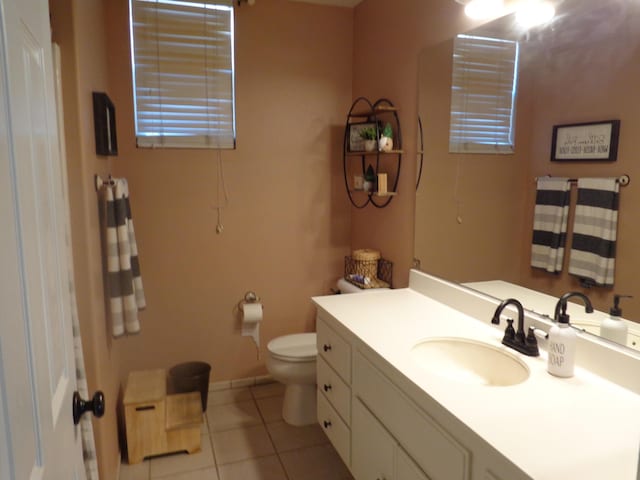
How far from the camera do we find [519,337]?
5.35 feet

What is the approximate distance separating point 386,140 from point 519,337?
4.46 ft

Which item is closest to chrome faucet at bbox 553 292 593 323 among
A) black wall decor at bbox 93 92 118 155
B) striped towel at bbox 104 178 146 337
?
striped towel at bbox 104 178 146 337

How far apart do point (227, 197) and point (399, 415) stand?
1950mm

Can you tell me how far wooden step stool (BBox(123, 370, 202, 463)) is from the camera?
243cm

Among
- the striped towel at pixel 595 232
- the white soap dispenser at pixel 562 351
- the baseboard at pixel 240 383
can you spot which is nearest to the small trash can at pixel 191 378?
the baseboard at pixel 240 383

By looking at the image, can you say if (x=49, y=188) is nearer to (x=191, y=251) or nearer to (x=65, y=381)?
(x=65, y=381)

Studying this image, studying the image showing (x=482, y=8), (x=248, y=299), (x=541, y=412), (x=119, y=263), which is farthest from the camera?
(x=248, y=299)

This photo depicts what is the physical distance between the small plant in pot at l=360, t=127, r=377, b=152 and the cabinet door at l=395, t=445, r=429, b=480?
5.65ft

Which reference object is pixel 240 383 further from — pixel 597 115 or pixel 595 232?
pixel 597 115

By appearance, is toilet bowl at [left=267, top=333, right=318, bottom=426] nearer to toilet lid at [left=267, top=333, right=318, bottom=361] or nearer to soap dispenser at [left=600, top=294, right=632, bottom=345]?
toilet lid at [left=267, top=333, right=318, bottom=361]

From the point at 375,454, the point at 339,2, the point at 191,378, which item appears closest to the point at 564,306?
the point at 375,454

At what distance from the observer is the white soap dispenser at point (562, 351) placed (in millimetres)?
1397

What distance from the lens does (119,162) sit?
2.78 meters

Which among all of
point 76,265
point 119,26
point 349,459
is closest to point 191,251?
point 76,265
